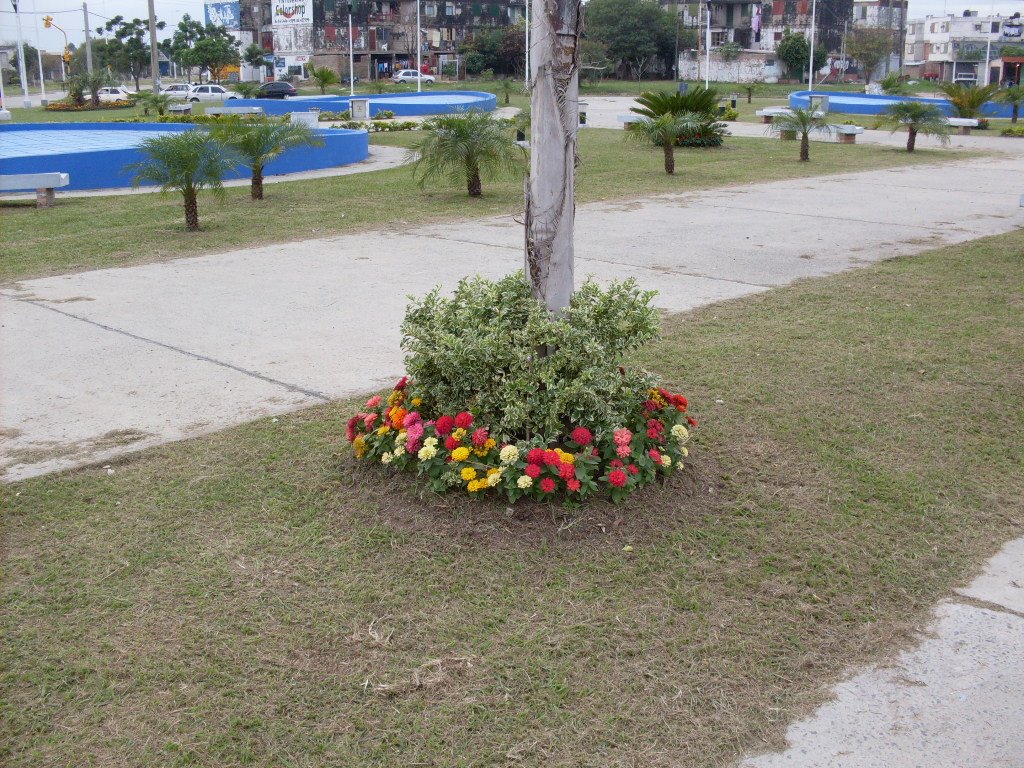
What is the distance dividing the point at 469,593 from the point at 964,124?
28.8 m

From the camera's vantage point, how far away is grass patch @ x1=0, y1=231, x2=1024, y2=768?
2.80 m

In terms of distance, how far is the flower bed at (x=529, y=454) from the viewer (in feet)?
12.9

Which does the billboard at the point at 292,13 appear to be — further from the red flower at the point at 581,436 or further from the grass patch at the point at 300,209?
the red flower at the point at 581,436

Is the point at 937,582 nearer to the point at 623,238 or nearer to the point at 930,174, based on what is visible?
the point at 623,238

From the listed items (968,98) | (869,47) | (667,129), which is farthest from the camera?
(869,47)

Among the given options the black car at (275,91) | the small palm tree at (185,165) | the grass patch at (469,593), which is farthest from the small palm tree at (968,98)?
the black car at (275,91)

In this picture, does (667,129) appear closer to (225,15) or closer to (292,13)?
(292,13)

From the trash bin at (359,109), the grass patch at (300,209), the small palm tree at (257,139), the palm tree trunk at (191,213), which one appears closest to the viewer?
the grass patch at (300,209)

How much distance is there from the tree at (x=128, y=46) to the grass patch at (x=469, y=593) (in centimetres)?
7896

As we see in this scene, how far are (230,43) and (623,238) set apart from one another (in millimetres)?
73186

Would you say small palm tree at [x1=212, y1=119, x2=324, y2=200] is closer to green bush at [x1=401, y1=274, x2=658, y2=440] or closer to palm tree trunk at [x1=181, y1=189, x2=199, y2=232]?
palm tree trunk at [x1=181, y1=189, x2=199, y2=232]

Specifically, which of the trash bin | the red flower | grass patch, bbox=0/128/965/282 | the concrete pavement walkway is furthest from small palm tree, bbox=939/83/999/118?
the red flower

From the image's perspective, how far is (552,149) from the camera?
410 cm

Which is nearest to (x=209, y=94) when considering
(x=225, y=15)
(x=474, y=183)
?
(x=225, y=15)
